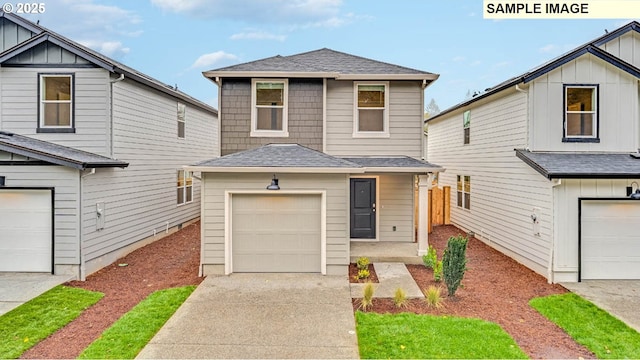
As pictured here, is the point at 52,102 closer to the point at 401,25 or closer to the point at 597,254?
the point at 401,25

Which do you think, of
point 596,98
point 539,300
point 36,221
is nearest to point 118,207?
point 36,221

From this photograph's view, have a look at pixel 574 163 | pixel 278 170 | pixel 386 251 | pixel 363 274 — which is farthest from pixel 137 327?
pixel 574 163

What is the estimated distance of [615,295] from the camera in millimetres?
7211

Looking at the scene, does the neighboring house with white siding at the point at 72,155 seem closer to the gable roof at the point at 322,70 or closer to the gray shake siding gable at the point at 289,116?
the gray shake siding gable at the point at 289,116

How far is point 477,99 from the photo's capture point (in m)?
12.1

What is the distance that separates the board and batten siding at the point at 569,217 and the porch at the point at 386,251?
3.19 m

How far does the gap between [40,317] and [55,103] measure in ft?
20.3

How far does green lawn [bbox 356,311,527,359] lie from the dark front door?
4781mm

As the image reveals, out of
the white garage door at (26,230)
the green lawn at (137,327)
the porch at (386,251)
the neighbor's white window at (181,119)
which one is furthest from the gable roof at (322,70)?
the green lawn at (137,327)

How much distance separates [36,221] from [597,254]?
43.8 feet

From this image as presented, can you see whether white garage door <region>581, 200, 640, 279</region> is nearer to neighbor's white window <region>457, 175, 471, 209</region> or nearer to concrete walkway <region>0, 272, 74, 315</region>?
neighbor's white window <region>457, 175, 471, 209</region>

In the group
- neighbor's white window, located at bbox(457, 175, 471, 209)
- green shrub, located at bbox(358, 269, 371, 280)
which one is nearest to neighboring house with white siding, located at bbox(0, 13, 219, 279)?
green shrub, located at bbox(358, 269, 371, 280)

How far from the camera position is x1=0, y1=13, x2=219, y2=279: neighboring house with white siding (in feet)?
27.0

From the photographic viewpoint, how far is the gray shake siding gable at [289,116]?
10.3m
